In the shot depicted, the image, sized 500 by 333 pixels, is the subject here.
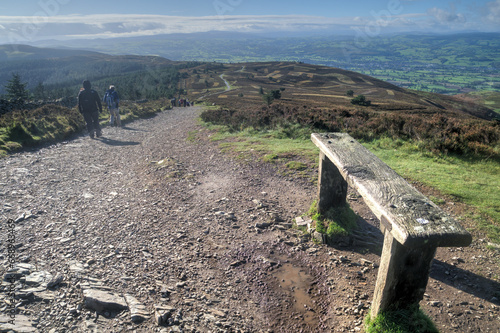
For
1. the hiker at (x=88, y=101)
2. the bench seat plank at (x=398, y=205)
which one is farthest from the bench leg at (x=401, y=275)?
the hiker at (x=88, y=101)

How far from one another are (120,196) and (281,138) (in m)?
8.19

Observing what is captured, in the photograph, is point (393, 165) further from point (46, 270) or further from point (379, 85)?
point (379, 85)

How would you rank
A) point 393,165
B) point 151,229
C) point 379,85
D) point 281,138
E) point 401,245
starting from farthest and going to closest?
1. point 379,85
2. point 281,138
3. point 393,165
4. point 151,229
5. point 401,245

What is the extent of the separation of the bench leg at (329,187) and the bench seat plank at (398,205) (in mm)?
485

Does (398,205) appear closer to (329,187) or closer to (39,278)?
(329,187)

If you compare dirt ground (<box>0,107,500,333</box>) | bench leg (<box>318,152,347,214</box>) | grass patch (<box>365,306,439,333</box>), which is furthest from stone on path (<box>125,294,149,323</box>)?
bench leg (<box>318,152,347,214</box>)

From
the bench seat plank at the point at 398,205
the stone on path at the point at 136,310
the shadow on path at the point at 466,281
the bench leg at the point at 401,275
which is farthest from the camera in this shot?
the shadow on path at the point at 466,281

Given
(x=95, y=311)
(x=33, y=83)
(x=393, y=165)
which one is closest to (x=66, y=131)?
(x=95, y=311)

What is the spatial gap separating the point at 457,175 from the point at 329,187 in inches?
179

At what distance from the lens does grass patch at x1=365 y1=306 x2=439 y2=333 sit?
10.0ft

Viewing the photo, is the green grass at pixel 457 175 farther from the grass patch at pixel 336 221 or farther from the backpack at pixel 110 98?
the backpack at pixel 110 98

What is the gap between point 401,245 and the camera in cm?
299

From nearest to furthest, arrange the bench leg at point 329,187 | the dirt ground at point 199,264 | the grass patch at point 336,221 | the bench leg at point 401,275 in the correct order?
the bench leg at point 401,275 → the dirt ground at point 199,264 → the grass patch at point 336,221 → the bench leg at point 329,187

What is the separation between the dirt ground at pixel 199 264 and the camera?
358 centimetres
